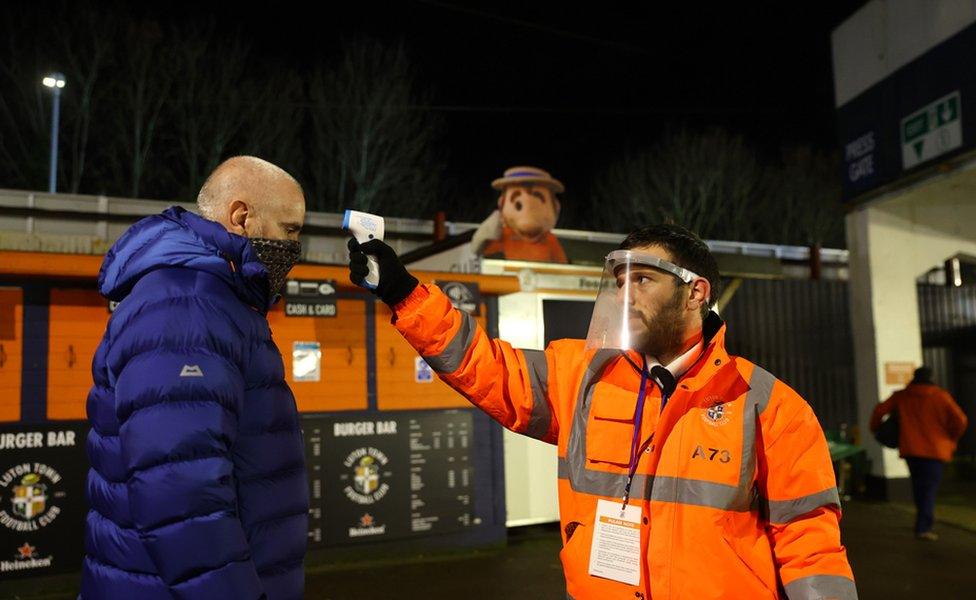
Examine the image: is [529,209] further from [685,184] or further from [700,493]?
[685,184]

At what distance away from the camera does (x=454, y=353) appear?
97.2 inches

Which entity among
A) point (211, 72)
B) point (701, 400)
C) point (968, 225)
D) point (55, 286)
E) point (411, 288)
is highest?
point (211, 72)

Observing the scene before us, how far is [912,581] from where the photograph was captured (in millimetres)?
7090

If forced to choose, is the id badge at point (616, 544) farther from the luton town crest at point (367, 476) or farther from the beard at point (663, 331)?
the luton town crest at point (367, 476)

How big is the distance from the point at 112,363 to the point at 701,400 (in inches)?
64.5

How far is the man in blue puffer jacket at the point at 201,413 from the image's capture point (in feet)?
5.84

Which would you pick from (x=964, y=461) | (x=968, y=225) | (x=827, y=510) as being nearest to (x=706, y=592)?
(x=827, y=510)

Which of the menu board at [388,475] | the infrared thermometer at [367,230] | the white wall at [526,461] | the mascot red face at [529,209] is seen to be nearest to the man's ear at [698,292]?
the infrared thermometer at [367,230]

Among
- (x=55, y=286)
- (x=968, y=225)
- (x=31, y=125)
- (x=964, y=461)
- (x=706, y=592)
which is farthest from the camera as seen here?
(x=31, y=125)

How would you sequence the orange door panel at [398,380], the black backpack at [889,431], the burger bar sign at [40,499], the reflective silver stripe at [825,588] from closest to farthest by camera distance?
the reflective silver stripe at [825,588], the burger bar sign at [40,499], the orange door panel at [398,380], the black backpack at [889,431]

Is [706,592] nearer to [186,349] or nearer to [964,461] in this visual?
[186,349]

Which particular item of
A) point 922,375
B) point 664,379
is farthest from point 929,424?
point 664,379

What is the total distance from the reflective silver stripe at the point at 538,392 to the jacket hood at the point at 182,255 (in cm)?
92

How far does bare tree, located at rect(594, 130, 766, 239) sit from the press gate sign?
755 inches
